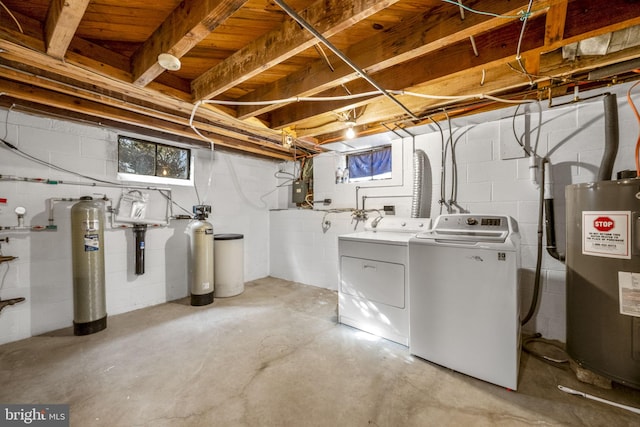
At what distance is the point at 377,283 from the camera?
7.59ft

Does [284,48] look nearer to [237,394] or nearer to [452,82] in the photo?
[452,82]

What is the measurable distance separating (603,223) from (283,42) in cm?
228

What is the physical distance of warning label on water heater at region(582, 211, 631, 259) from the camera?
1.52 meters

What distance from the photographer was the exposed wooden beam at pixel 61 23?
118 cm

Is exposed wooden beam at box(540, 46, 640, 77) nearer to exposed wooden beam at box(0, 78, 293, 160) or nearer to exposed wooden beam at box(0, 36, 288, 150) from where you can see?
exposed wooden beam at box(0, 36, 288, 150)

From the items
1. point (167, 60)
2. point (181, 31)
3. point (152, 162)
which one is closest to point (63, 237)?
point (152, 162)

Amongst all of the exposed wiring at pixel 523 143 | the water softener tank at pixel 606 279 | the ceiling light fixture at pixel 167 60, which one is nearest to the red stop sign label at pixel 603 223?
the water softener tank at pixel 606 279

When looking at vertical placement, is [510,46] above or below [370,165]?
above

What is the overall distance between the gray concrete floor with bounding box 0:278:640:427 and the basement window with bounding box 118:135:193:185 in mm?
1760

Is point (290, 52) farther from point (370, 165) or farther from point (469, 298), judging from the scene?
point (370, 165)

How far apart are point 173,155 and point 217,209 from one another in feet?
3.06

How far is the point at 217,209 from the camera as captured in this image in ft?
12.5

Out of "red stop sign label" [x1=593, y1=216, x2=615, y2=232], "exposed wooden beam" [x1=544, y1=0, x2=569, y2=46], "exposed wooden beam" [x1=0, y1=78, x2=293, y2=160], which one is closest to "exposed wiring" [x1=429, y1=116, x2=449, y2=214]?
"red stop sign label" [x1=593, y1=216, x2=615, y2=232]

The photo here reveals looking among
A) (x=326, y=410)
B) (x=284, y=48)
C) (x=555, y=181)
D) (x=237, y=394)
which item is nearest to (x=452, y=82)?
(x=555, y=181)
